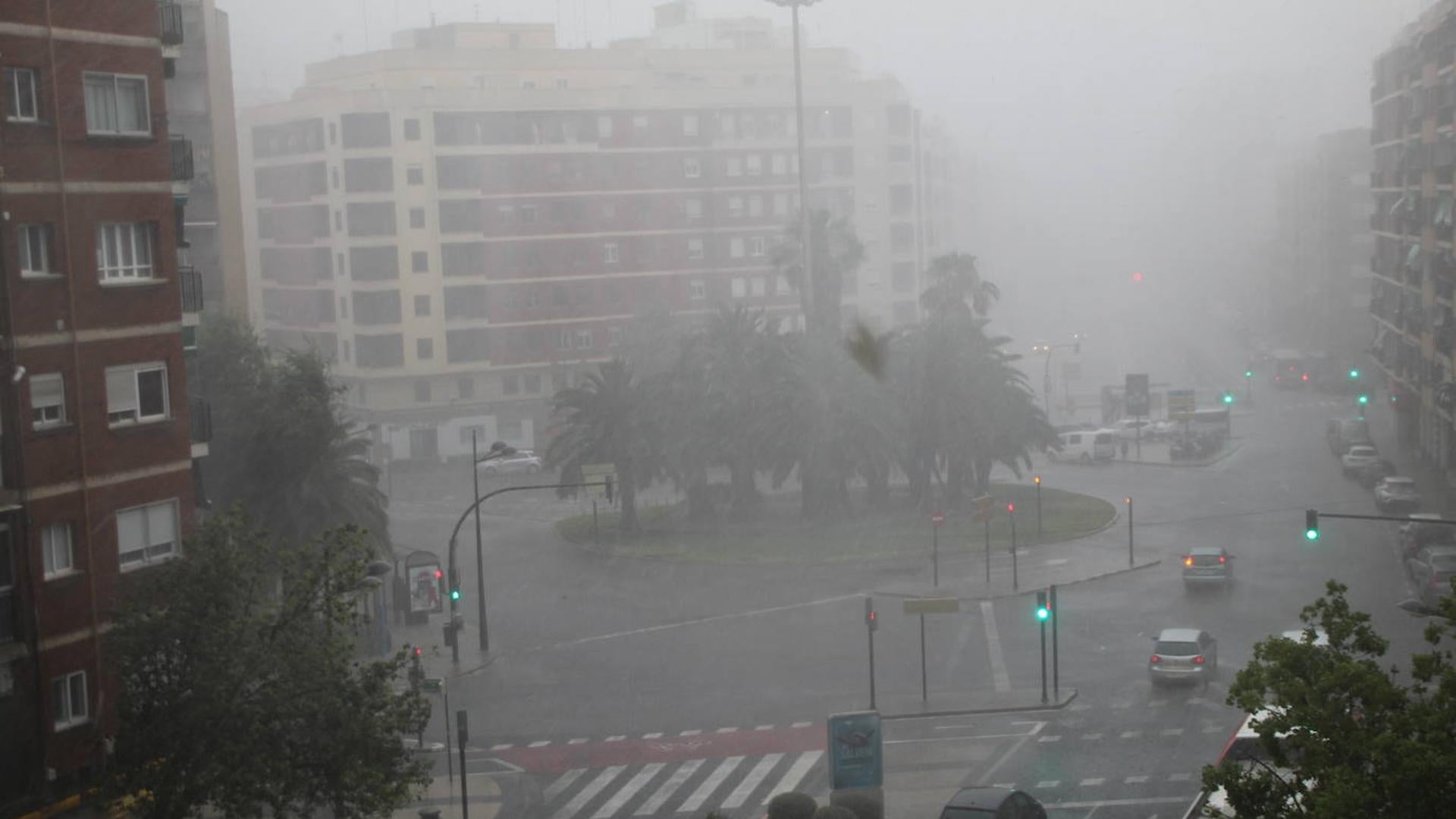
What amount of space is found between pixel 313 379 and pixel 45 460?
16.3 meters

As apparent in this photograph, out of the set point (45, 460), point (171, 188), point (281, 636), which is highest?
point (171, 188)

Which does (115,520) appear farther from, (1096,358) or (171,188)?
(1096,358)

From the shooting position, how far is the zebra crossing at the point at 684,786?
2439 centimetres

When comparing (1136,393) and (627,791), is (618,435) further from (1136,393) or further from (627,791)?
(1136,393)

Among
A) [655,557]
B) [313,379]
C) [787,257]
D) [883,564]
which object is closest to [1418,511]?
[883,564]

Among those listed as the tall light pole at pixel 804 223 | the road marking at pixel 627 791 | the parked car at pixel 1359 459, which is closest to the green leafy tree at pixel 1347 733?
the road marking at pixel 627 791

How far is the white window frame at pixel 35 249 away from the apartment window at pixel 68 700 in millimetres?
5954

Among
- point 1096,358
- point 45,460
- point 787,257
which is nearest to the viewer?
point 45,460

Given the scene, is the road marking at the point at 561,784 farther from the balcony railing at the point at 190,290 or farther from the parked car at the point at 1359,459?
the parked car at the point at 1359,459

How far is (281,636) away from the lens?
19141 mm

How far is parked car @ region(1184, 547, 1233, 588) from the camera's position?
40.2m

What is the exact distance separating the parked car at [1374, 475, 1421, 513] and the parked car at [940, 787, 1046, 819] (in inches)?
1258

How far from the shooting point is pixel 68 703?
75.4 ft

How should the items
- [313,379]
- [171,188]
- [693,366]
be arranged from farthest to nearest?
[693,366]
[313,379]
[171,188]
